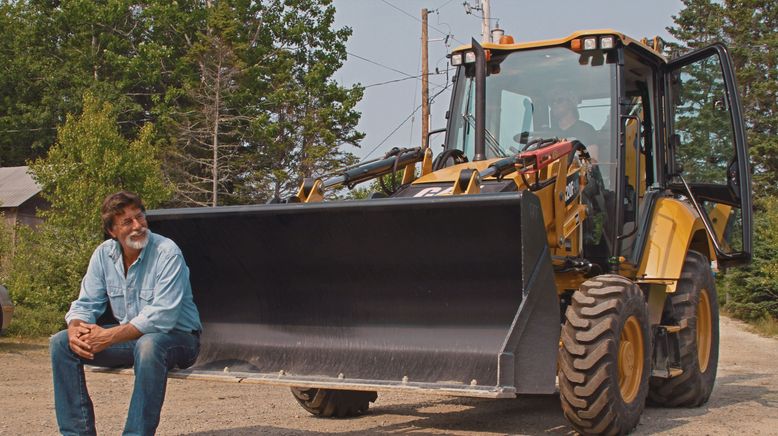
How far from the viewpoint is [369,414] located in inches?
293

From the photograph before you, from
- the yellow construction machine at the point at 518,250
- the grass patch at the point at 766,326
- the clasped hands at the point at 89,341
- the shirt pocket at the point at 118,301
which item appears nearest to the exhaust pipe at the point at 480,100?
the yellow construction machine at the point at 518,250

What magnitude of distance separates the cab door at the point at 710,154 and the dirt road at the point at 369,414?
56.4 inches

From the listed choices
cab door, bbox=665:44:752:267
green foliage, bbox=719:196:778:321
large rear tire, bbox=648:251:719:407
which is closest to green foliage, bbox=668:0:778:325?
green foliage, bbox=719:196:778:321

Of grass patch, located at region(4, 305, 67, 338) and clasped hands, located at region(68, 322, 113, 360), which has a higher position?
clasped hands, located at region(68, 322, 113, 360)

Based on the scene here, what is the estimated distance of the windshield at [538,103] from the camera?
7.34m

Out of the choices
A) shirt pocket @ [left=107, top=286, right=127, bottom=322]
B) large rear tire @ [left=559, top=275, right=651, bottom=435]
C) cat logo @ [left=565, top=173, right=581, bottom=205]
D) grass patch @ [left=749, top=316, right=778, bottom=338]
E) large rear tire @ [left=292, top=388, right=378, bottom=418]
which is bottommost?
grass patch @ [left=749, top=316, right=778, bottom=338]

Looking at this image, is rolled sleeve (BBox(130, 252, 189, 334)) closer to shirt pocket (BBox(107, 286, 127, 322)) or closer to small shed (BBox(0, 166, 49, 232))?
shirt pocket (BBox(107, 286, 127, 322))

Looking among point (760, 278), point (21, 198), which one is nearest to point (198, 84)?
point (21, 198)

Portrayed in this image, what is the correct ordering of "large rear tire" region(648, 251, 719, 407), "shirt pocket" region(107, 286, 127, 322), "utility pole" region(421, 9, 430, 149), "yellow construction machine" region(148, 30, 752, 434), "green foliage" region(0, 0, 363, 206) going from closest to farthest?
"shirt pocket" region(107, 286, 127, 322)
"yellow construction machine" region(148, 30, 752, 434)
"large rear tire" region(648, 251, 719, 407)
"utility pole" region(421, 9, 430, 149)
"green foliage" region(0, 0, 363, 206)

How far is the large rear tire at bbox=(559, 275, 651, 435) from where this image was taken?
5684 mm

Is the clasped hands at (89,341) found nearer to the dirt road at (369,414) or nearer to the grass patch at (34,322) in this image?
the dirt road at (369,414)

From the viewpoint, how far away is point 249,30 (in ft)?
115

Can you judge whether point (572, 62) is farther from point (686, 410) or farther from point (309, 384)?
point (309, 384)

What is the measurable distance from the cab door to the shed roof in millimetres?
27555
